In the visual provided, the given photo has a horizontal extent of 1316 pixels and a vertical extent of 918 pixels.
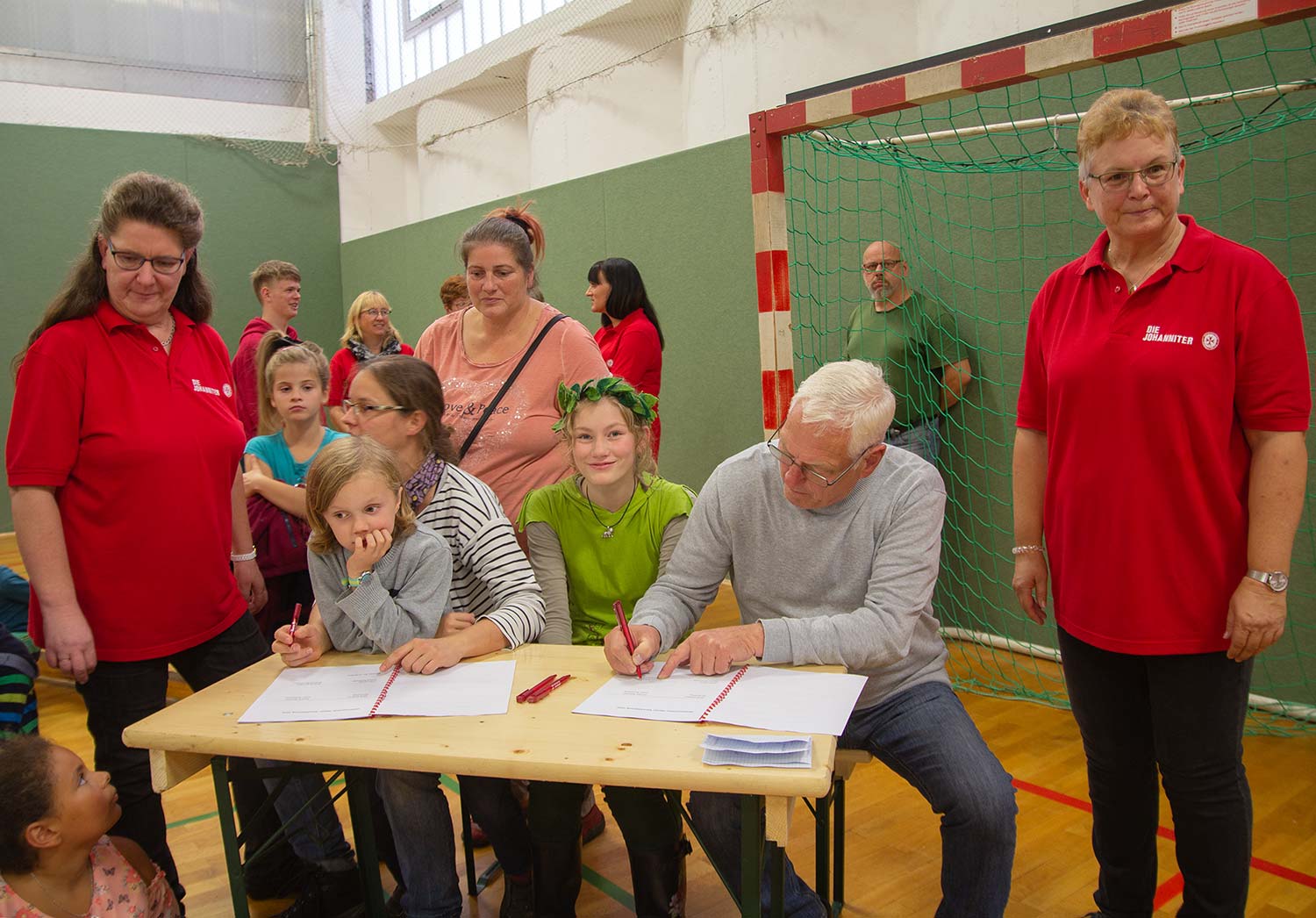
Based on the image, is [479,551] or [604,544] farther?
[604,544]

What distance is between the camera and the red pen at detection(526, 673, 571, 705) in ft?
5.35

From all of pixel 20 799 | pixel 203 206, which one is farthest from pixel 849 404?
pixel 203 206

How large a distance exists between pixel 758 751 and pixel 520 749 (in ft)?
1.14

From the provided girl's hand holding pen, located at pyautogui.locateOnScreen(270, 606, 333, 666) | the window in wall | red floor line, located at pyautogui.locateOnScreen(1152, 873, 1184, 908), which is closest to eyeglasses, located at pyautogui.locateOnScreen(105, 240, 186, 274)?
girl's hand holding pen, located at pyautogui.locateOnScreen(270, 606, 333, 666)

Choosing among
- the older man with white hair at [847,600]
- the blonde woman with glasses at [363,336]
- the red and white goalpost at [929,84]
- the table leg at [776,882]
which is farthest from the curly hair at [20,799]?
the blonde woman with glasses at [363,336]

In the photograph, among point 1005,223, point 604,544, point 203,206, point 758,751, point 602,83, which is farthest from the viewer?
point 602,83

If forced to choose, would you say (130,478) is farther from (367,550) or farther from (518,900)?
(518,900)

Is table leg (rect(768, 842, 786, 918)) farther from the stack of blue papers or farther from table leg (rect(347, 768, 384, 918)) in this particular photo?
table leg (rect(347, 768, 384, 918))

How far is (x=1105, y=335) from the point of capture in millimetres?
1701

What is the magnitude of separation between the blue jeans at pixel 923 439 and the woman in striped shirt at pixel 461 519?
2216 millimetres

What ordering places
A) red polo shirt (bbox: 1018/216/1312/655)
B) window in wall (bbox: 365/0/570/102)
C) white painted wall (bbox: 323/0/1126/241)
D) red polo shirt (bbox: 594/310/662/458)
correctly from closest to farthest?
red polo shirt (bbox: 1018/216/1312/655)
red polo shirt (bbox: 594/310/662/458)
white painted wall (bbox: 323/0/1126/241)
window in wall (bbox: 365/0/570/102)

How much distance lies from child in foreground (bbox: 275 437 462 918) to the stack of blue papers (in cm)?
61

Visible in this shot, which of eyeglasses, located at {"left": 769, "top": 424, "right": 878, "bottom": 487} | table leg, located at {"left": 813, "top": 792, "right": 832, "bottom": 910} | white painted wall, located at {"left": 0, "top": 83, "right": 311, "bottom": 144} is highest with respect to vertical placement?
white painted wall, located at {"left": 0, "top": 83, "right": 311, "bottom": 144}

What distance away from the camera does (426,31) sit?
8.34 metres
